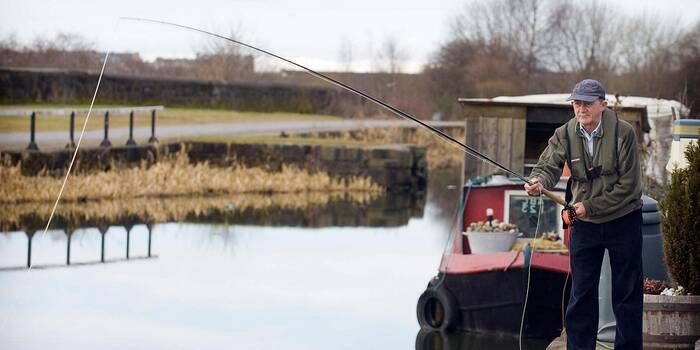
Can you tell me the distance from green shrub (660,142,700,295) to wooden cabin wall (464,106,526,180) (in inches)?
240

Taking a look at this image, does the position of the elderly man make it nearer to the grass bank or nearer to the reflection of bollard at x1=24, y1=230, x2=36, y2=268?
the reflection of bollard at x1=24, y1=230, x2=36, y2=268

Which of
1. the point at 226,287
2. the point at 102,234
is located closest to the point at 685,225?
the point at 226,287

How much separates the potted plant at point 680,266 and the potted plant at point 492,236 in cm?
416

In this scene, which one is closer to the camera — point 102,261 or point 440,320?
point 440,320

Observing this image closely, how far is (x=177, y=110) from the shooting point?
3912 cm

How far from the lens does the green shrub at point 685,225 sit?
25.6ft

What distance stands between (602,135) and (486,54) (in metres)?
44.3

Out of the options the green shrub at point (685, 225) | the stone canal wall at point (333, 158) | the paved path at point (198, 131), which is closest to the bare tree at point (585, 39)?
the paved path at point (198, 131)

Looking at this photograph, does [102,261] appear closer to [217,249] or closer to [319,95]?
[217,249]

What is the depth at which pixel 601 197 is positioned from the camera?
262 inches

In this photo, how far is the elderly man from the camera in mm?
6680

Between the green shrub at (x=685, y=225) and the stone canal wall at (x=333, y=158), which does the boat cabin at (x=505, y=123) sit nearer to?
the green shrub at (x=685, y=225)

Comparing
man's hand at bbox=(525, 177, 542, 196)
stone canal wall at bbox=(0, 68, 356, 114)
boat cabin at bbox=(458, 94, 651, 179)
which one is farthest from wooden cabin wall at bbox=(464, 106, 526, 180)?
stone canal wall at bbox=(0, 68, 356, 114)

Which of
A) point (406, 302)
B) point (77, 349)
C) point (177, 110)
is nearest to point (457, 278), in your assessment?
point (406, 302)
